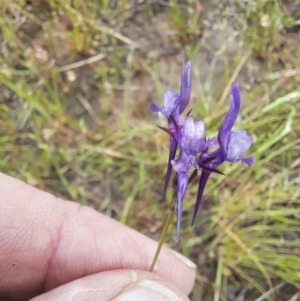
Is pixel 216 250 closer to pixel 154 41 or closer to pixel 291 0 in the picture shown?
pixel 154 41

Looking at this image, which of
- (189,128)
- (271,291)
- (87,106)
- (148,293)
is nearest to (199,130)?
(189,128)

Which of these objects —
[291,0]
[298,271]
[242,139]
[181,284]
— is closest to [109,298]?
[181,284]

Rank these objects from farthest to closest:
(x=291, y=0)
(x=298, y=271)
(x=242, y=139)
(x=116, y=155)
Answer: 1. (x=291, y=0)
2. (x=116, y=155)
3. (x=298, y=271)
4. (x=242, y=139)

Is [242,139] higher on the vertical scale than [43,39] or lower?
lower

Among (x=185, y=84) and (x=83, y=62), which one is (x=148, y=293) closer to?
(x=185, y=84)

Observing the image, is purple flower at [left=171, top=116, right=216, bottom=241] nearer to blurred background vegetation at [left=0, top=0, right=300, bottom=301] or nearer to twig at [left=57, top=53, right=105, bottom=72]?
blurred background vegetation at [left=0, top=0, right=300, bottom=301]

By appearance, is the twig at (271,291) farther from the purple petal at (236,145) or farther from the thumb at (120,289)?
the purple petal at (236,145)
